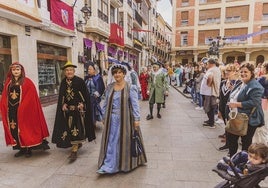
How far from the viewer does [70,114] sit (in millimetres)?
4289

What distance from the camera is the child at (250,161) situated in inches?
92.6

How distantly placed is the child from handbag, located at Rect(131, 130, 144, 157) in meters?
1.46

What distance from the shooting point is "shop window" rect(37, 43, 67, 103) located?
10.6 meters

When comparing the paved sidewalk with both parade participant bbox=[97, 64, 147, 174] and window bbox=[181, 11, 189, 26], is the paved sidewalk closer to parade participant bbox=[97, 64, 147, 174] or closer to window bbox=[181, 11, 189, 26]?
parade participant bbox=[97, 64, 147, 174]

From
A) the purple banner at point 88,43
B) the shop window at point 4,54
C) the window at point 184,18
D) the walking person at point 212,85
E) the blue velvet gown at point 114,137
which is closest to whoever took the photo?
the blue velvet gown at point 114,137

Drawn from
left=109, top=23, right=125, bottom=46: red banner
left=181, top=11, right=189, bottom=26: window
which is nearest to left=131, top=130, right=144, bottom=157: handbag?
left=109, top=23, right=125, bottom=46: red banner

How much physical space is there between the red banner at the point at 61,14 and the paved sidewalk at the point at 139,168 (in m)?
6.16

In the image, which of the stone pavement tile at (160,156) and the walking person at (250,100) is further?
the stone pavement tile at (160,156)

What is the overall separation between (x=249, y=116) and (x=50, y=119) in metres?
5.82

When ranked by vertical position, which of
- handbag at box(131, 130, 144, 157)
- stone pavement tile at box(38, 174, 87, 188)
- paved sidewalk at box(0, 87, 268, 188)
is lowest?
stone pavement tile at box(38, 174, 87, 188)

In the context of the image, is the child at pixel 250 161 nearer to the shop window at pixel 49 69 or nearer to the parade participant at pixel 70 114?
the parade participant at pixel 70 114

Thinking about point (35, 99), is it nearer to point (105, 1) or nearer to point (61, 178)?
point (61, 178)

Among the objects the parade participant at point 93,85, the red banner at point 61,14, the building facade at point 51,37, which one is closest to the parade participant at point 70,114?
the parade participant at point 93,85

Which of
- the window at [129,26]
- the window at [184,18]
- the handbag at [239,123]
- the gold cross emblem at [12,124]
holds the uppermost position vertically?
the window at [184,18]
